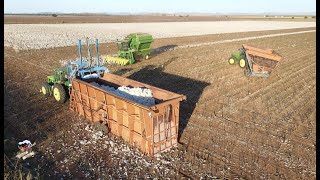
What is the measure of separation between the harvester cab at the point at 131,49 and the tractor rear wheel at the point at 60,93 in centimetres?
843

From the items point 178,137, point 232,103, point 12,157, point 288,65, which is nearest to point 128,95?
point 178,137

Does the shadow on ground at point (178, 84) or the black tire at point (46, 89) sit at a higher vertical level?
the black tire at point (46, 89)

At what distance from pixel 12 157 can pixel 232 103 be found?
8931 mm

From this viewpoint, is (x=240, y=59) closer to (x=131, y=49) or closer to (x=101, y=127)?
(x=131, y=49)

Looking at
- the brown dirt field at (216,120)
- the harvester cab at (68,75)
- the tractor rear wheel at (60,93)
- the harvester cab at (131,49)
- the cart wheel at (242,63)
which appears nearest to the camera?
the brown dirt field at (216,120)

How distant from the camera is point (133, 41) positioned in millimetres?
22109

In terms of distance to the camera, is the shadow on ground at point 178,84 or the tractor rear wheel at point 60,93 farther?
the shadow on ground at point 178,84

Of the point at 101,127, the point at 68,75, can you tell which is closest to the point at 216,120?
the point at 101,127

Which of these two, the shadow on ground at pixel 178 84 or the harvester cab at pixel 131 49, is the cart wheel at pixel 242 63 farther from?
the harvester cab at pixel 131 49

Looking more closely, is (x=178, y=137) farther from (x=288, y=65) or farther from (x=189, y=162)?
(x=288, y=65)

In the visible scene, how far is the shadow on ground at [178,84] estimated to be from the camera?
1275 cm

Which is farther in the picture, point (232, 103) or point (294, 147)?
point (232, 103)

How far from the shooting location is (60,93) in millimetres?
12547

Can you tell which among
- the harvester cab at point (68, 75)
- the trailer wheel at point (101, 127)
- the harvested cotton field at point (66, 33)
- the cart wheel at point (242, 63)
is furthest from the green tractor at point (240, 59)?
the harvested cotton field at point (66, 33)
